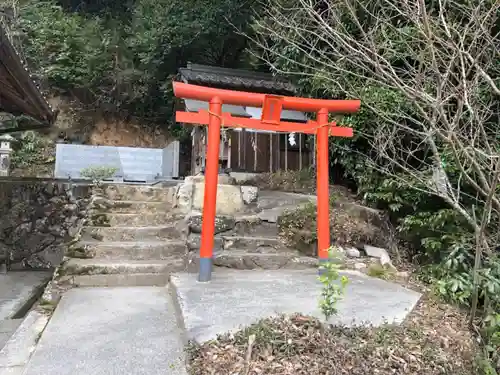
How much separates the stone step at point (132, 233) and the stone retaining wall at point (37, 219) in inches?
114

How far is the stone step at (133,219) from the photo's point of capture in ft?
19.3

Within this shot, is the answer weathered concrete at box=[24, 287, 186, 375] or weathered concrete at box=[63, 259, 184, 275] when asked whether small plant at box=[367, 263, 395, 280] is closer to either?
weathered concrete at box=[63, 259, 184, 275]

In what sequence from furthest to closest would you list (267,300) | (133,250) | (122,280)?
1. (133,250)
2. (122,280)
3. (267,300)

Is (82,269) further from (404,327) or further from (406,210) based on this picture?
(406,210)

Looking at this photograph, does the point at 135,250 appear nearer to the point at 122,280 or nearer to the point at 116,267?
the point at 116,267

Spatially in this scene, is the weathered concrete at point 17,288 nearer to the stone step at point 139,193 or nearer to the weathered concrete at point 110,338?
the weathered concrete at point 110,338

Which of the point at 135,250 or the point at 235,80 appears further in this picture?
the point at 235,80

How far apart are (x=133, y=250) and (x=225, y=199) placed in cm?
174

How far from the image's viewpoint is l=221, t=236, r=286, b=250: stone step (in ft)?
18.1

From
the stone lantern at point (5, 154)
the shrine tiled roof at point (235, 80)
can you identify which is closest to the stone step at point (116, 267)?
the shrine tiled roof at point (235, 80)

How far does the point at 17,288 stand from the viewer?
6.40m

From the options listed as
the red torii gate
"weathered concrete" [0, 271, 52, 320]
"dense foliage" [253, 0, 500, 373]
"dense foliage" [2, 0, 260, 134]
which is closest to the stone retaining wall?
"weathered concrete" [0, 271, 52, 320]

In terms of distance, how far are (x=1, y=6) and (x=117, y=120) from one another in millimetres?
5602

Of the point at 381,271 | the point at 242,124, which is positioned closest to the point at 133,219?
the point at 242,124
